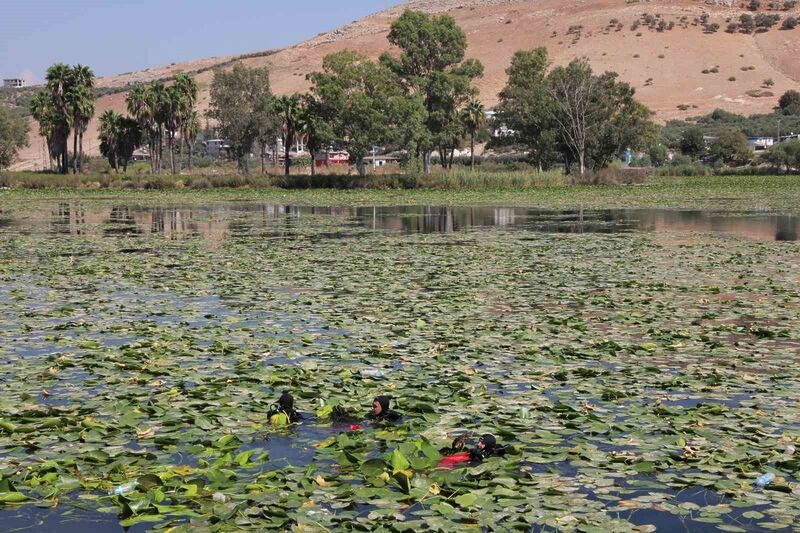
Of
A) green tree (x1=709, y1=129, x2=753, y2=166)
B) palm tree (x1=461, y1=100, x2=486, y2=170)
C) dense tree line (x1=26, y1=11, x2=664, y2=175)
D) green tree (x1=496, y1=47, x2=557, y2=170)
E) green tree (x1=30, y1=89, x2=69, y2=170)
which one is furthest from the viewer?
green tree (x1=709, y1=129, x2=753, y2=166)

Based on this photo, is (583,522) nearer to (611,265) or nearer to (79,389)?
(79,389)

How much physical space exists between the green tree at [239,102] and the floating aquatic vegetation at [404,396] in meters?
90.7

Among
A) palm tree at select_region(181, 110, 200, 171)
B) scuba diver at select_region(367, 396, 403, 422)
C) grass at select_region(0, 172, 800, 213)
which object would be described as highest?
palm tree at select_region(181, 110, 200, 171)

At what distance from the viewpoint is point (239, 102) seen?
366 ft

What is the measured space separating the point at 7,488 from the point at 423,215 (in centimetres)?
3859

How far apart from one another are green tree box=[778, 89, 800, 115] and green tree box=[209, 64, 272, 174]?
70.4 metres

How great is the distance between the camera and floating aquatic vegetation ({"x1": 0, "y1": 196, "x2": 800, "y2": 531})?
7.45 m

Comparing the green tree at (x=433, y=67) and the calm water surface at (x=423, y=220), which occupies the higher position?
the green tree at (x=433, y=67)

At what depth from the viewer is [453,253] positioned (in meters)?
26.2

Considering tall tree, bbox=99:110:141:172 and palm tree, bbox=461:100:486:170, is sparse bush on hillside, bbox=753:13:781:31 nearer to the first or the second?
palm tree, bbox=461:100:486:170

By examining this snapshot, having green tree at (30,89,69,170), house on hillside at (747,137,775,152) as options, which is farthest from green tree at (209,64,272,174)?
house on hillside at (747,137,775,152)

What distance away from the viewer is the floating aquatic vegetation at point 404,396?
7.45 meters

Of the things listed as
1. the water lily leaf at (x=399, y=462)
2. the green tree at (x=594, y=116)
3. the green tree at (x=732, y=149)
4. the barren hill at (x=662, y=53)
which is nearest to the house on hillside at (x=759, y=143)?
the green tree at (x=732, y=149)

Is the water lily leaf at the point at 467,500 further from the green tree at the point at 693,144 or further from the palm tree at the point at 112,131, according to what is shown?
the green tree at the point at 693,144
